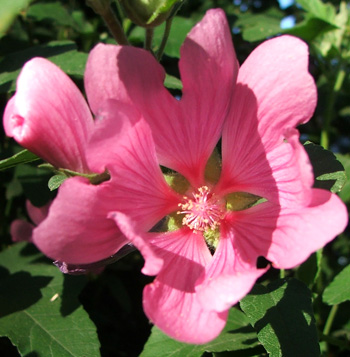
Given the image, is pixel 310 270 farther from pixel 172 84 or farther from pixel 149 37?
pixel 149 37

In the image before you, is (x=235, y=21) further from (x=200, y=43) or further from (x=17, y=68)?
(x=200, y=43)

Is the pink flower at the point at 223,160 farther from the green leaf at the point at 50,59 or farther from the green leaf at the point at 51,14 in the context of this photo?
the green leaf at the point at 51,14

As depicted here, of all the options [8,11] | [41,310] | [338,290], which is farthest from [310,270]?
[8,11]

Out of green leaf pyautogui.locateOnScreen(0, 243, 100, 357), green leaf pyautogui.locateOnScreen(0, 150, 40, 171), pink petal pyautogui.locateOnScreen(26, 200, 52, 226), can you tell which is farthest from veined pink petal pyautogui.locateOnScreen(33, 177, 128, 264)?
pink petal pyautogui.locateOnScreen(26, 200, 52, 226)

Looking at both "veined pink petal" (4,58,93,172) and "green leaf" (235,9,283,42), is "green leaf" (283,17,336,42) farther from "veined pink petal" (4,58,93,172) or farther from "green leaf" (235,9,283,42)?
"veined pink petal" (4,58,93,172)

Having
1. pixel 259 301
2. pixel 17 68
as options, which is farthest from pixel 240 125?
pixel 17 68

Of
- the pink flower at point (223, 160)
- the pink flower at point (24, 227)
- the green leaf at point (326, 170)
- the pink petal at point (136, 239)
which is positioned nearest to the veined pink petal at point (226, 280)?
the pink flower at point (223, 160)
